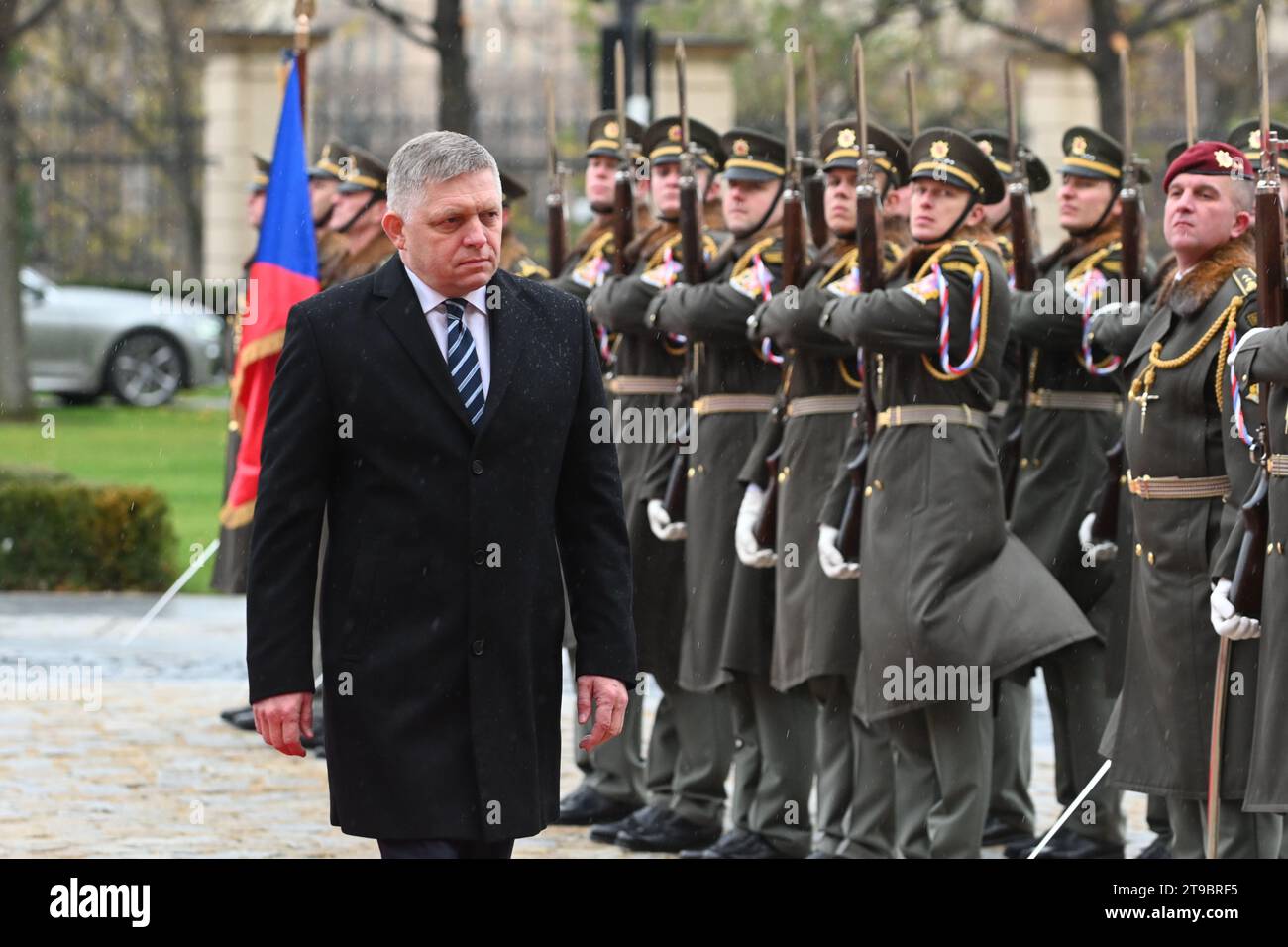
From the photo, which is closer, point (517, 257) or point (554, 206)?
point (517, 257)

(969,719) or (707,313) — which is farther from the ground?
(707,313)

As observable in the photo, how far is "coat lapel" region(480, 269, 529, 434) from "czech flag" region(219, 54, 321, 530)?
17.4ft

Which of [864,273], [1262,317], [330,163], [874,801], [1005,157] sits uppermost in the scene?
[330,163]

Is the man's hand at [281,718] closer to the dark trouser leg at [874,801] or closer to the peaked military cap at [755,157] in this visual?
the dark trouser leg at [874,801]

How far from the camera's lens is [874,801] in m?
7.70

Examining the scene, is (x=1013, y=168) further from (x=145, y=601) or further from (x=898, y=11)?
(x=898, y=11)

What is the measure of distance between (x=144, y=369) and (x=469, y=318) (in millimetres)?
19737

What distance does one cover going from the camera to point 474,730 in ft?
15.8

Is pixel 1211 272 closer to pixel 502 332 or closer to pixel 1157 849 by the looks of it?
pixel 1157 849

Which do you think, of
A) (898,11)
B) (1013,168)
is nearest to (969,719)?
(1013,168)

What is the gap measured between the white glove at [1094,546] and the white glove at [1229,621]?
1781 mm

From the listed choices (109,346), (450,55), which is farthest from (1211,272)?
(109,346)

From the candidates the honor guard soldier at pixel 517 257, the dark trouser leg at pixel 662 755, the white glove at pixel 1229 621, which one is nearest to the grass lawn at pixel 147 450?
the honor guard soldier at pixel 517 257
